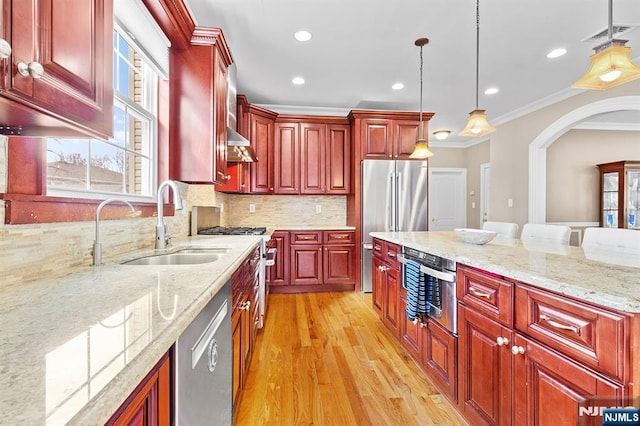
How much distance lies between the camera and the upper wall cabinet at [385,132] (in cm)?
414

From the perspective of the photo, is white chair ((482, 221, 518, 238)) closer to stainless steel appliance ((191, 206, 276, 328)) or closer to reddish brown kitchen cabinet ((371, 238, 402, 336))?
reddish brown kitchen cabinet ((371, 238, 402, 336))

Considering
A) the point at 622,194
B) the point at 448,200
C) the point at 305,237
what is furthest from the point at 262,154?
the point at 622,194

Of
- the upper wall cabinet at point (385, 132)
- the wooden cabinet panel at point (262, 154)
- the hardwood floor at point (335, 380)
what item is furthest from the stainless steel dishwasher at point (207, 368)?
the upper wall cabinet at point (385, 132)

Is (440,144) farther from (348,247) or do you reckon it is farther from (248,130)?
(248,130)

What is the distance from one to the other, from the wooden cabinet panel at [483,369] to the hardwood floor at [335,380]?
25 centimetres

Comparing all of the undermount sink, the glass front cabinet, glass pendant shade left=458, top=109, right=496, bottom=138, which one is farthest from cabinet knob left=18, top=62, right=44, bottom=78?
the glass front cabinet

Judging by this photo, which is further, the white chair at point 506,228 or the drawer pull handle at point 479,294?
the white chair at point 506,228

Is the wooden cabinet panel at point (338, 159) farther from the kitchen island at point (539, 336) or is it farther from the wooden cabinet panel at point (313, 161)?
the kitchen island at point (539, 336)

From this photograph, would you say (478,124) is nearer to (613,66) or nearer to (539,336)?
(613,66)

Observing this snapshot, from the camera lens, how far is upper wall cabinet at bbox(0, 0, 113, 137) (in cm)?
63

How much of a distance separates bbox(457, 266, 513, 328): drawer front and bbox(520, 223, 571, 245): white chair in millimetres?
1139

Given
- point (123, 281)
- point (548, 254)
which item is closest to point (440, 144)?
point (548, 254)

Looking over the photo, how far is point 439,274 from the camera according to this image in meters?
1.70

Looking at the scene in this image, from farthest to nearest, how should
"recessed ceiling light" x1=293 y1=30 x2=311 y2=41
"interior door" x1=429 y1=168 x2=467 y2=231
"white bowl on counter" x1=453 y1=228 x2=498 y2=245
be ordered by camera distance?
"interior door" x1=429 y1=168 x2=467 y2=231, "recessed ceiling light" x1=293 y1=30 x2=311 y2=41, "white bowl on counter" x1=453 y1=228 x2=498 y2=245
